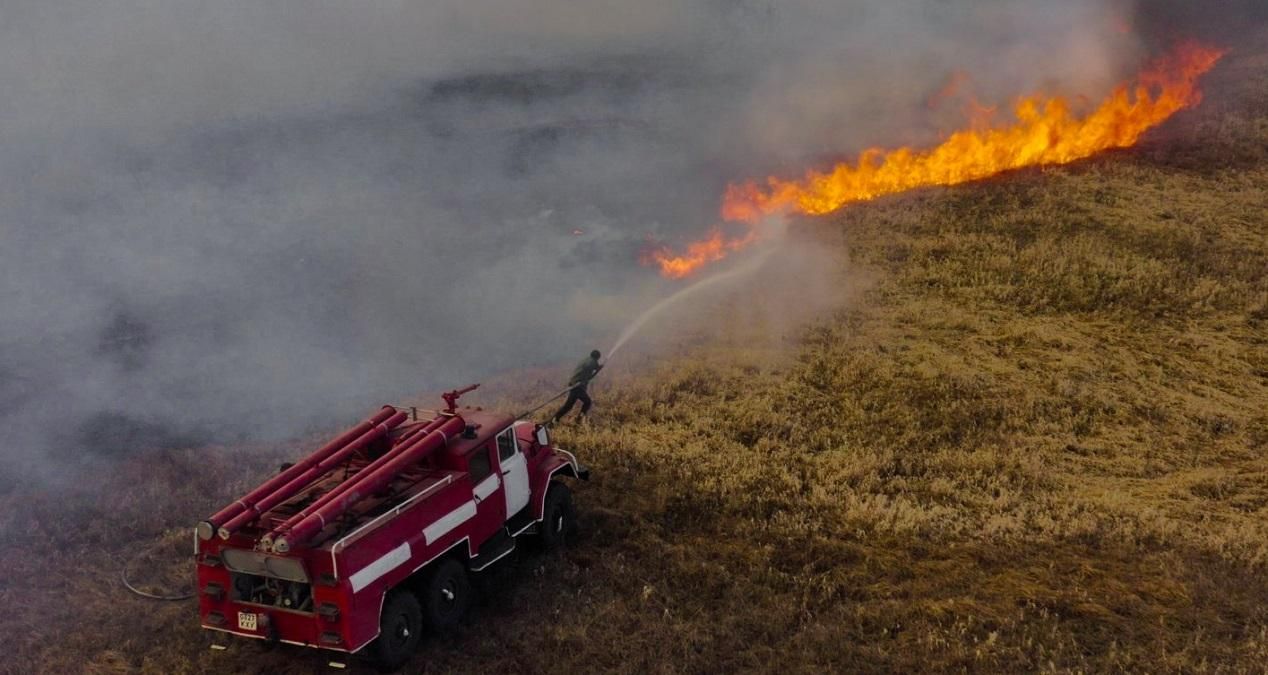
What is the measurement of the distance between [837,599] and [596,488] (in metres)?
4.26

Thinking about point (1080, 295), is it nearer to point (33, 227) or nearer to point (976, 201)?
point (976, 201)

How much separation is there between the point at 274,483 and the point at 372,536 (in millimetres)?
1457

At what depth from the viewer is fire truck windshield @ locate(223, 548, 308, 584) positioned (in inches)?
368

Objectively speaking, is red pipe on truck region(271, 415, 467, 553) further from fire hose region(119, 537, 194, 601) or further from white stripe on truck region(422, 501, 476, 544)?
fire hose region(119, 537, 194, 601)

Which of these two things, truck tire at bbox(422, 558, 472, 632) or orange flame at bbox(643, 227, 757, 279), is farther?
orange flame at bbox(643, 227, 757, 279)

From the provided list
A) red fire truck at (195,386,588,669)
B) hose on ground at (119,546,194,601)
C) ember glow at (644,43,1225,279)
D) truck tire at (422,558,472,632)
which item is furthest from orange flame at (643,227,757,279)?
hose on ground at (119,546,194,601)

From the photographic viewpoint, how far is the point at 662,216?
27938 mm

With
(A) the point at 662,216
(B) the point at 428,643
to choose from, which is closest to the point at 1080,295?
(A) the point at 662,216

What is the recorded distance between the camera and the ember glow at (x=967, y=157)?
88.4 feet

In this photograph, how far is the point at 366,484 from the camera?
9930 mm

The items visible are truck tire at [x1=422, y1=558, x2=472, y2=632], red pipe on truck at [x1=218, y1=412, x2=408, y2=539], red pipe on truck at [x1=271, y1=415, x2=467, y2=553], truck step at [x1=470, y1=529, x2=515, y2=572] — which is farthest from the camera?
truck step at [x1=470, y1=529, x2=515, y2=572]

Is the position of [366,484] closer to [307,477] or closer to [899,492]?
[307,477]

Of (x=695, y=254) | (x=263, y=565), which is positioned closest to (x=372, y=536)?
(x=263, y=565)

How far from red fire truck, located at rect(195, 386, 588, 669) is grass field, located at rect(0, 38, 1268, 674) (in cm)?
79
